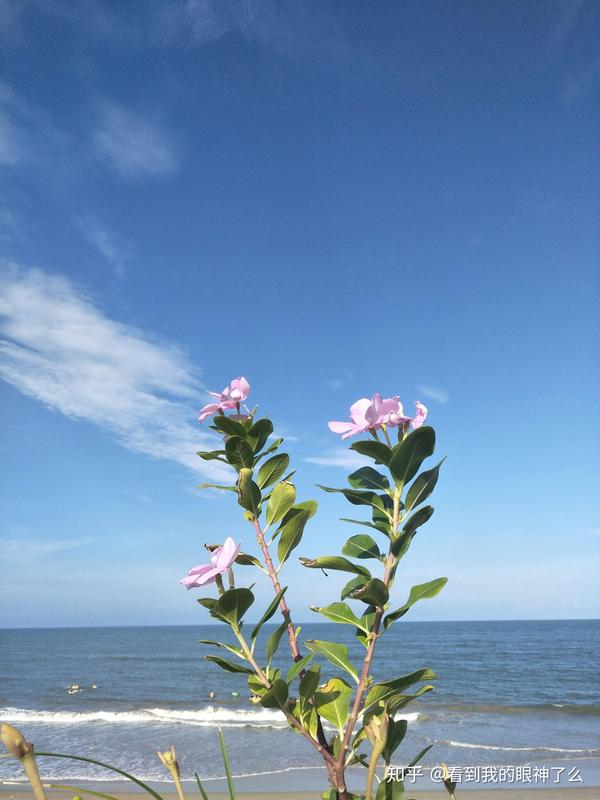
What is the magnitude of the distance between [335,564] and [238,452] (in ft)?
0.87

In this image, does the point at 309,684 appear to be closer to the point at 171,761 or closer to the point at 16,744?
the point at 171,761

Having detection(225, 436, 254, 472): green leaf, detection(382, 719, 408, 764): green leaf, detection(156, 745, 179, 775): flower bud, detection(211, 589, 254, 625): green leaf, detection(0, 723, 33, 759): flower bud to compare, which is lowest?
detection(382, 719, 408, 764): green leaf

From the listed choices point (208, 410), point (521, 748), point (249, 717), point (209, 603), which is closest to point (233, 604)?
point (209, 603)

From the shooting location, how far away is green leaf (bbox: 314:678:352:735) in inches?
40.9

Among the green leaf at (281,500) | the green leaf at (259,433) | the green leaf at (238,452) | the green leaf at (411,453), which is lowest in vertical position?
the green leaf at (281,500)

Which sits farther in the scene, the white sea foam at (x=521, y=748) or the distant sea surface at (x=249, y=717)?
the white sea foam at (x=521, y=748)

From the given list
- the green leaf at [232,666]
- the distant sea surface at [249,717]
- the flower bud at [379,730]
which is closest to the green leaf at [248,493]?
the green leaf at [232,666]

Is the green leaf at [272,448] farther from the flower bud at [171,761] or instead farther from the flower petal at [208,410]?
the flower bud at [171,761]

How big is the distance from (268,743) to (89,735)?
436 cm

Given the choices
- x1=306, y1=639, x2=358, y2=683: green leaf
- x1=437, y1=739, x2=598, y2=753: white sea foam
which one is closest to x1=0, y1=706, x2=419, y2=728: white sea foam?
x1=437, y1=739, x2=598, y2=753: white sea foam

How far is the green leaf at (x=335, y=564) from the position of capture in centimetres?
110

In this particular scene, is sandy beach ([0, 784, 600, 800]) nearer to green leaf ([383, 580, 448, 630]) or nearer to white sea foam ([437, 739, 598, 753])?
white sea foam ([437, 739, 598, 753])

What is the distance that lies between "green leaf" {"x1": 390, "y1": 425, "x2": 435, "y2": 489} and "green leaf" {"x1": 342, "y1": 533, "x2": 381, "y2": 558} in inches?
5.2

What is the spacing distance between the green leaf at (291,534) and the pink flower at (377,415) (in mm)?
166
